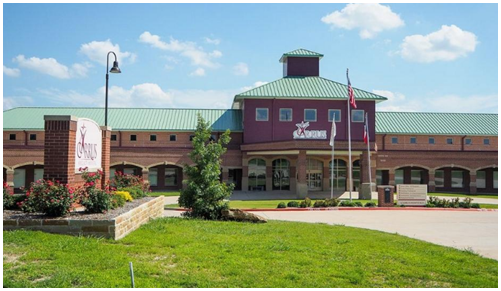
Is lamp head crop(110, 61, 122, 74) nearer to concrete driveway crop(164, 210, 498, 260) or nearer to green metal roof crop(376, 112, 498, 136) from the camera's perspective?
concrete driveway crop(164, 210, 498, 260)

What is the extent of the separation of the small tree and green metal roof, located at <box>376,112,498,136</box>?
33724 mm

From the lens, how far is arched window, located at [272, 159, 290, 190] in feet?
149

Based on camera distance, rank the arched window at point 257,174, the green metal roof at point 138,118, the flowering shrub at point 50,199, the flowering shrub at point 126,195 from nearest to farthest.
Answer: the flowering shrub at point 50,199
the flowering shrub at point 126,195
the arched window at point 257,174
the green metal roof at point 138,118

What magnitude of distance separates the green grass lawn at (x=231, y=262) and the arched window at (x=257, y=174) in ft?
106

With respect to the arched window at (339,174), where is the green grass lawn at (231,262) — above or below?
below

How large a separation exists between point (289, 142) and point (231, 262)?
29.5 metres

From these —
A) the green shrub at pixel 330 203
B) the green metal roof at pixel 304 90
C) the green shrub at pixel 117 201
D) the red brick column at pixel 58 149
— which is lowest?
the green shrub at pixel 330 203

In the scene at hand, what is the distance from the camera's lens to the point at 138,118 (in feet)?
159

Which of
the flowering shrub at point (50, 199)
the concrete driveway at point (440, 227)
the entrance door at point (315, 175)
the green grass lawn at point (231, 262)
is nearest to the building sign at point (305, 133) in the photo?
the entrance door at point (315, 175)

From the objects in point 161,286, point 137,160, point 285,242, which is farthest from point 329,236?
point 137,160

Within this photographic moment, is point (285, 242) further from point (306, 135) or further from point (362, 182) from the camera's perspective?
point (306, 135)

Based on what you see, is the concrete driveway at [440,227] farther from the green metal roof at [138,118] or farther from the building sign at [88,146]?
the green metal roof at [138,118]

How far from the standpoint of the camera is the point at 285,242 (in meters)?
12.0

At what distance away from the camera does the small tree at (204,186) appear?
1761cm
